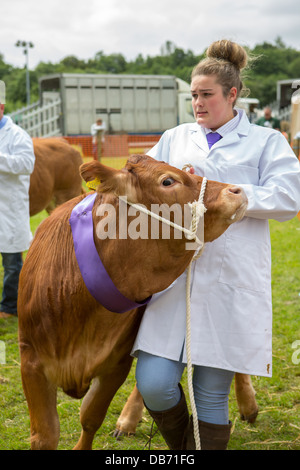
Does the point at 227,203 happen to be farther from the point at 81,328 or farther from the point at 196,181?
the point at 81,328

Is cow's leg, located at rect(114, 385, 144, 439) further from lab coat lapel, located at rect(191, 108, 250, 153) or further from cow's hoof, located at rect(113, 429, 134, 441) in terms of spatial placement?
lab coat lapel, located at rect(191, 108, 250, 153)

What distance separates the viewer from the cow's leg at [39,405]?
2.27m

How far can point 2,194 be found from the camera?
4.56 metres

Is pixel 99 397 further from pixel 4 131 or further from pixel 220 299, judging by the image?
pixel 4 131

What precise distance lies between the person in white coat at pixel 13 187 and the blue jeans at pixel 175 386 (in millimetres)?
2543

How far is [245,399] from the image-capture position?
3.22 meters

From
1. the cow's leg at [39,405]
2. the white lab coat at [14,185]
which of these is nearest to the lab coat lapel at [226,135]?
the cow's leg at [39,405]

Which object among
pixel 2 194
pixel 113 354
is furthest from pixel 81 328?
pixel 2 194

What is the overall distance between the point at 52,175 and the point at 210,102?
13.3 feet

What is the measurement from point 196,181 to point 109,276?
1.64ft

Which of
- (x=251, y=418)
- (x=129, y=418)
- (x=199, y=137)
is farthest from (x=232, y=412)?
(x=199, y=137)

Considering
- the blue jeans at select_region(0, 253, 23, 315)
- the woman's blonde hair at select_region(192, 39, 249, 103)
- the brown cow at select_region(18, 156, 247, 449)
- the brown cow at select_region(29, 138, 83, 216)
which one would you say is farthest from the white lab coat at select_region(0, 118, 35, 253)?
the woman's blonde hair at select_region(192, 39, 249, 103)

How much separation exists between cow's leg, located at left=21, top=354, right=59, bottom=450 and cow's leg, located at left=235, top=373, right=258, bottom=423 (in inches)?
51.6

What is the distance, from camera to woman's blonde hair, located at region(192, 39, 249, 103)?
239cm
